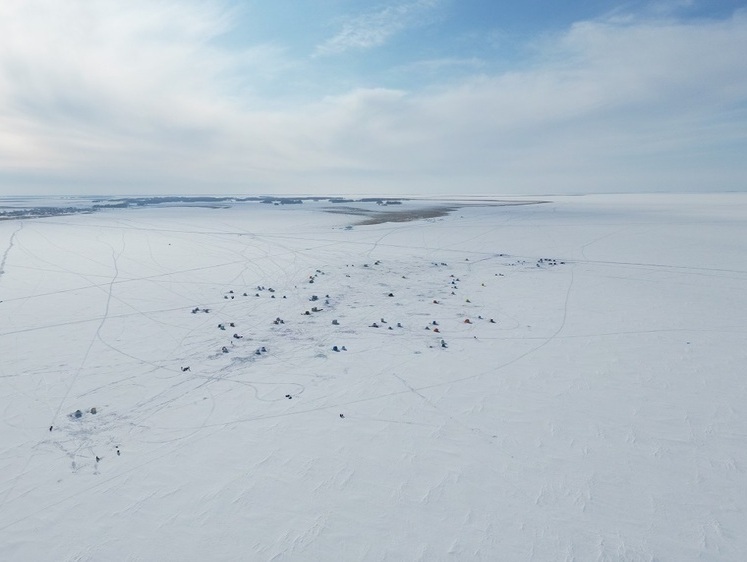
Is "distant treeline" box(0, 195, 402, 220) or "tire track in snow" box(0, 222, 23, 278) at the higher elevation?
"distant treeline" box(0, 195, 402, 220)

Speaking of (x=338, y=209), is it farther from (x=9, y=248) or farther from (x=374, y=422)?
(x=374, y=422)

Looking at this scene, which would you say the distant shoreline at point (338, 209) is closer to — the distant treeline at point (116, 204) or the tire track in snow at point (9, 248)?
the distant treeline at point (116, 204)

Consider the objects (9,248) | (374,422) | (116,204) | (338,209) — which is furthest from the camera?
(116,204)

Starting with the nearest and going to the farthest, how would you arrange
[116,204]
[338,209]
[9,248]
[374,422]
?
[374,422] < [9,248] < [338,209] < [116,204]

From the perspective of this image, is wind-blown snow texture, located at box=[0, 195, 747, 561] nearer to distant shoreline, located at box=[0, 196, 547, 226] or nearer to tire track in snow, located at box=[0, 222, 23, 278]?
tire track in snow, located at box=[0, 222, 23, 278]

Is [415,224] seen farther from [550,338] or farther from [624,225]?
[550,338]

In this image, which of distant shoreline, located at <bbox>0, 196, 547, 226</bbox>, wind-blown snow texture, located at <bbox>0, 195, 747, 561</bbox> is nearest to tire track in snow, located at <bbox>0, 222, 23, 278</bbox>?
wind-blown snow texture, located at <bbox>0, 195, 747, 561</bbox>

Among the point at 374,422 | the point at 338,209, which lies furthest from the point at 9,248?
the point at 338,209

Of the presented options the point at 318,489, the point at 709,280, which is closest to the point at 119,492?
the point at 318,489

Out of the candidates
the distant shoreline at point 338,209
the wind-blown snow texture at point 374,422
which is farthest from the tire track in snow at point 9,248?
the distant shoreline at point 338,209
